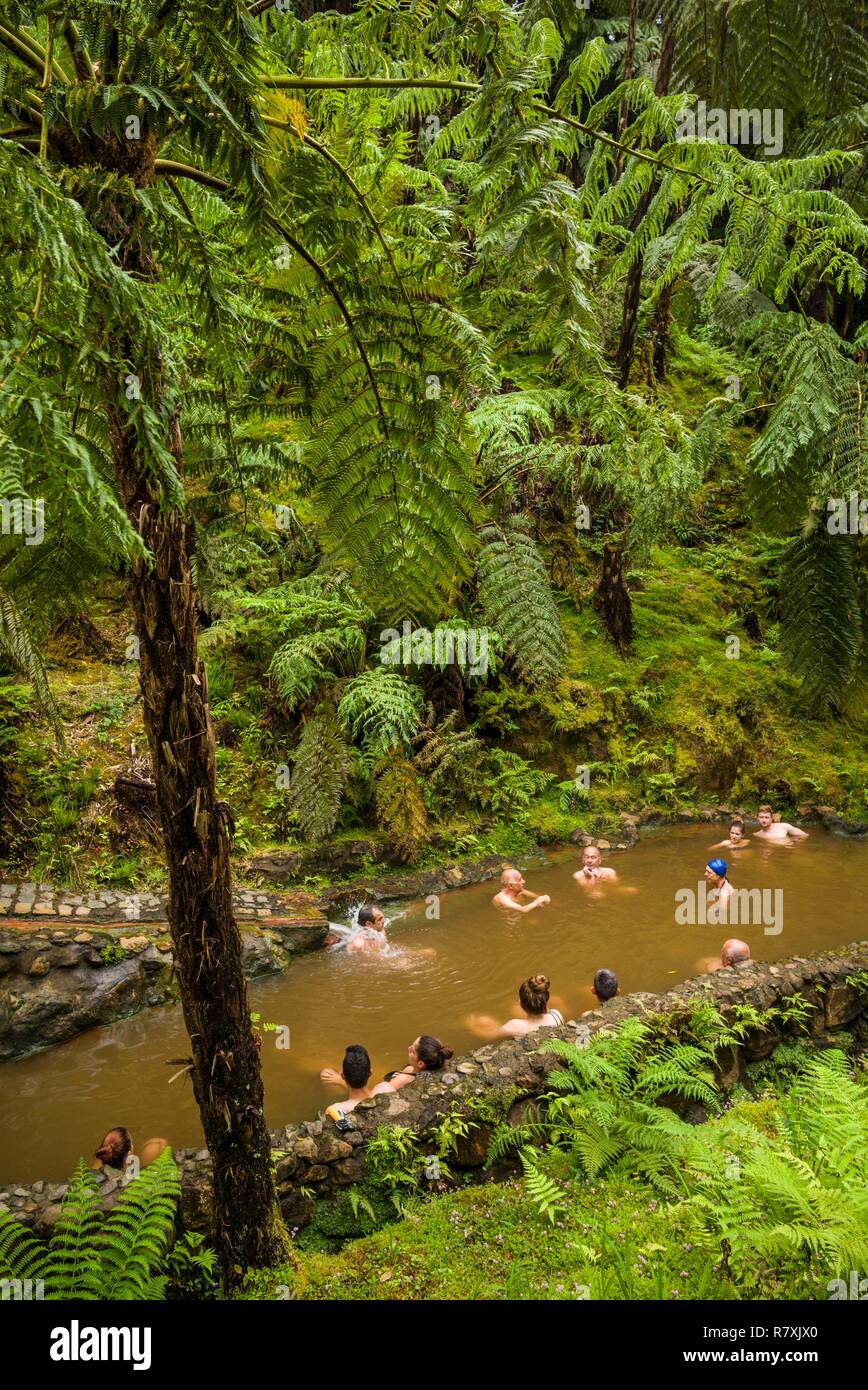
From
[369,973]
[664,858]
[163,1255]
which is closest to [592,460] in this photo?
[664,858]

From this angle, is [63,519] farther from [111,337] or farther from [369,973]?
[369,973]

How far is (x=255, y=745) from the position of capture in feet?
24.8

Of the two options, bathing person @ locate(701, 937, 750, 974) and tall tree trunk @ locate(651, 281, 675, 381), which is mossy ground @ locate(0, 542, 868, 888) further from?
tall tree trunk @ locate(651, 281, 675, 381)

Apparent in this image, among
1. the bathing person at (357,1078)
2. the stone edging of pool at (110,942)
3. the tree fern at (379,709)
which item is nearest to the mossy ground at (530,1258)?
the bathing person at (357,1078)

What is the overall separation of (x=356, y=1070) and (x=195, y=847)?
2764mm

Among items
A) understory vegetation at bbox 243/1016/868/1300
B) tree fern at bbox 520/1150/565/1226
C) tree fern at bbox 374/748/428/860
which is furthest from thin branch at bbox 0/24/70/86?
tree fern at bbox 374/748/428/860

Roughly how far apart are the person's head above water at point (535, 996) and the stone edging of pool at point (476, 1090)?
32 cm

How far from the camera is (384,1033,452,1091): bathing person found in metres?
4.35

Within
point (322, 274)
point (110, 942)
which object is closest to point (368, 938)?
point (110, 942)

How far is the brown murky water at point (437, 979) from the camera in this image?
4.50m

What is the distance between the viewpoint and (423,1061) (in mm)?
4375

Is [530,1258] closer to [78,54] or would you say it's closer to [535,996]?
[535,996]

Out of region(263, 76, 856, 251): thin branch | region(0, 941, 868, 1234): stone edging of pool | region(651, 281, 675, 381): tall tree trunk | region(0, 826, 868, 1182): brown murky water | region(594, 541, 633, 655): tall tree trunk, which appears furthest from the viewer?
region(651, 281, 675, 381): tall tree trunk

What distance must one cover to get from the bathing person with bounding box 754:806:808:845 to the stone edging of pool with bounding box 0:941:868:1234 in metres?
2.29
